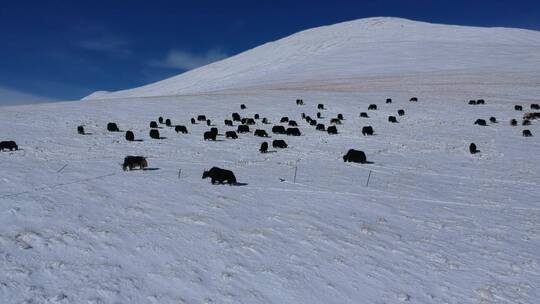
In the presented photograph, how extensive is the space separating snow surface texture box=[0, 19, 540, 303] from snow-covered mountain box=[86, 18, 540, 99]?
1799 inches

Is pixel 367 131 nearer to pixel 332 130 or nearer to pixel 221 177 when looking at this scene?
pixel 332 130

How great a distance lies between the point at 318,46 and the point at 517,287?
101535 millimetres

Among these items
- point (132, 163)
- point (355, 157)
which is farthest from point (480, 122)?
point (132, 163)

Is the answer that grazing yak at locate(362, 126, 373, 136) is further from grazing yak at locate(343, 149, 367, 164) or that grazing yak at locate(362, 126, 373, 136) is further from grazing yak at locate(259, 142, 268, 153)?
grazing yak at locate(259, 142, 268, 153)

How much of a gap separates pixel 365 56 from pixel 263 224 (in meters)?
83.8

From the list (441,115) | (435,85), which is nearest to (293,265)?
(441,115)

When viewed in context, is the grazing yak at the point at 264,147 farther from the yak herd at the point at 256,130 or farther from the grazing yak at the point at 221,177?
the grazing yak at the point at 221,177

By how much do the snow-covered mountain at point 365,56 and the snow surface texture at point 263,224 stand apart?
150 ft

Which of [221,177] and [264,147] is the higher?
[264,147]

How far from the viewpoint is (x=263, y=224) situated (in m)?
11.1

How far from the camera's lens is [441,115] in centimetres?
3709

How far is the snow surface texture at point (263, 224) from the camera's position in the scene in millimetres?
7984

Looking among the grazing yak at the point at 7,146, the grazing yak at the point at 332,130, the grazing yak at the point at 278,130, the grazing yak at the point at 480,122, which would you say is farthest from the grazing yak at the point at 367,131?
the grazing yak at the point at 7,146

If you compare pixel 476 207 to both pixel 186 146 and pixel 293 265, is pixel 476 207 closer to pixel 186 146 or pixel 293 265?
pixel 293 265
